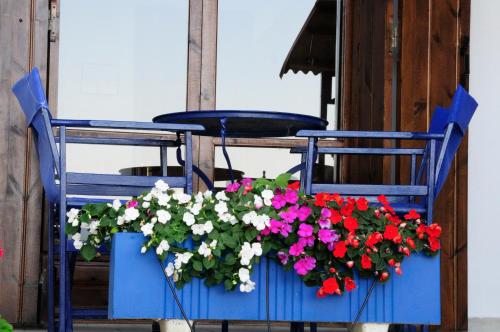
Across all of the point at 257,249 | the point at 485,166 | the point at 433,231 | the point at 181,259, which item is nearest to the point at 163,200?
the point at 181,259

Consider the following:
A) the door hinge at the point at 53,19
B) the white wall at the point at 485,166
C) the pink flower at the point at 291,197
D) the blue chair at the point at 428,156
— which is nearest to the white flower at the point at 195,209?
the pink flower at the point at 291,197

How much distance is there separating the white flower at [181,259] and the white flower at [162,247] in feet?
0.11

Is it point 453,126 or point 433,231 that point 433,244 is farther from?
point 453,126

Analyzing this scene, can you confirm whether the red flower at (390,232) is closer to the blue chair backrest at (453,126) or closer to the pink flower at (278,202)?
→ the pink flower at (278,202)

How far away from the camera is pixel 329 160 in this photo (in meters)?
4.09

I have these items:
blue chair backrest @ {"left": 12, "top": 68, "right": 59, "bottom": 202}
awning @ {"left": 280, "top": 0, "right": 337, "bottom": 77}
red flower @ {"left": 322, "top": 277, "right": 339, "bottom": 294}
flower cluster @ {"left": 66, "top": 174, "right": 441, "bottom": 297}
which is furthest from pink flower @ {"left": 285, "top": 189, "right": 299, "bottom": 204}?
awning @ {"left": 280, "top": 0, "right": 337, "bottom": 77}

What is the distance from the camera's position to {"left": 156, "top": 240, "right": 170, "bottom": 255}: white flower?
2.21m

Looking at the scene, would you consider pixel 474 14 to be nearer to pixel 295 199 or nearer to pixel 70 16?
pixel 70 16

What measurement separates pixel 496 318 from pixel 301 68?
1.34 metres

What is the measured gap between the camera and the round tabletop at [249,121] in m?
2.85

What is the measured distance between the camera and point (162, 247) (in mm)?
2217

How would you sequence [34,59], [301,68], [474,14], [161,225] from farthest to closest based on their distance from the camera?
[301,68]
[474,14]
[34,59]
[161,225]

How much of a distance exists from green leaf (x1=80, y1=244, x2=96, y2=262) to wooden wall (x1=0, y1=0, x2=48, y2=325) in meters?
1.19

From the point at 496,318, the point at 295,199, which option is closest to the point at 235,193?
the point at 295,199
